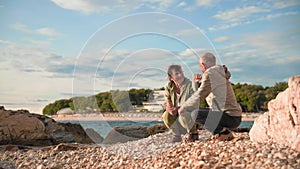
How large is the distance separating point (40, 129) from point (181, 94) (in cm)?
625

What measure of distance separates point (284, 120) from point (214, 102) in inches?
46.6

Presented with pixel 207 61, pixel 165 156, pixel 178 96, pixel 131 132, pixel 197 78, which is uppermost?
pixel 207 61

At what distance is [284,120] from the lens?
5410 mm

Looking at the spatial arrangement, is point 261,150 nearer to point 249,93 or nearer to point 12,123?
point 12,123

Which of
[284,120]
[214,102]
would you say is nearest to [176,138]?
[214,102]

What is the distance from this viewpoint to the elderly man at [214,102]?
5.99 meters

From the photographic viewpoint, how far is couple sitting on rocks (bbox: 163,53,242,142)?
19.8 ft

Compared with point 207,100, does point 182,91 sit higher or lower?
higher

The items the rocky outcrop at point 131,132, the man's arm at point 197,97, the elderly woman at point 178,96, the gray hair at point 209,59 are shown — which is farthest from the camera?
the rocky outcrop at point 131,132

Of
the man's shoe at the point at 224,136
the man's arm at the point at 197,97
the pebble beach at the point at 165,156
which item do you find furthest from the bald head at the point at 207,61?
the pebble beach at the point at 165,156

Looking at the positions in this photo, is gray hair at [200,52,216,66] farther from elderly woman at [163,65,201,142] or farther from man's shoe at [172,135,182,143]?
man's shoe at [172,135,182,143]

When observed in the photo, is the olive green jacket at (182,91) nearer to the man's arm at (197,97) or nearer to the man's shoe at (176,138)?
the man's arm at (197,97)

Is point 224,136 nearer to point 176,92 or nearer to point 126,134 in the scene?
point 176,92

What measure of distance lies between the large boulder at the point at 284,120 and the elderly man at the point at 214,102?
0.52m
